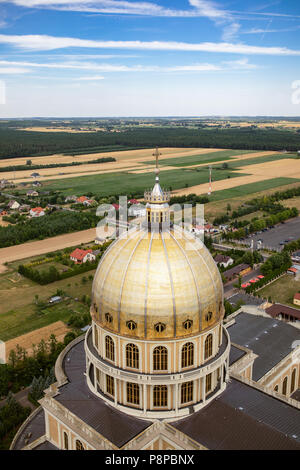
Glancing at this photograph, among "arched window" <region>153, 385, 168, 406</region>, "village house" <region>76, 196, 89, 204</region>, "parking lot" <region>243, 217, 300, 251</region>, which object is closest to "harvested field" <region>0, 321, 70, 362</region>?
"arched window" <region>153, 385, 168, 406</region>

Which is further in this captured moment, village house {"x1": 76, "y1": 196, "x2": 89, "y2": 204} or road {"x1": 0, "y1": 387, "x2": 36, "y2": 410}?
village house {"x1": 76, "y1": 196, "x2": 89, "y2": 204}

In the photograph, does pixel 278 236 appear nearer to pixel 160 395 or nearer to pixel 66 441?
pixel 160 395

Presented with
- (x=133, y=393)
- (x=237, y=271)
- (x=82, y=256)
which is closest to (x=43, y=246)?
(x=82, y=256)

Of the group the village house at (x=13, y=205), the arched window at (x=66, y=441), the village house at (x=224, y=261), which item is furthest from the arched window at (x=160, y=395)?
the village house at (x=13, y=205)

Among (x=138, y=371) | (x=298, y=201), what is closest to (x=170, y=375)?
(x=138, y=371)

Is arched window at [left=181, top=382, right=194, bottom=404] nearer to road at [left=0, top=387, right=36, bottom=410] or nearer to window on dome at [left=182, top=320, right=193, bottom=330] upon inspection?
window on dome at [left=182, top=320, right=193, bottom=330]

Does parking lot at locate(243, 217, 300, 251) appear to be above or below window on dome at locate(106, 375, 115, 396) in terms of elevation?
below

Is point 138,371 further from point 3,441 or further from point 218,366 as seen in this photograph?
point 3,441
